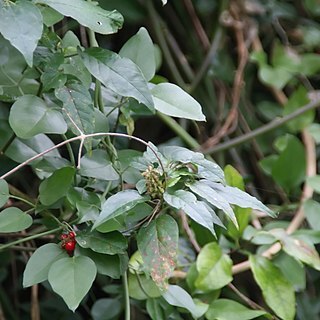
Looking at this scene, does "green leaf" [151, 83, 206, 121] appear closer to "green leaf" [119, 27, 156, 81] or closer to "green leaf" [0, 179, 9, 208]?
"green leaf" [119, 27, 156, 81]

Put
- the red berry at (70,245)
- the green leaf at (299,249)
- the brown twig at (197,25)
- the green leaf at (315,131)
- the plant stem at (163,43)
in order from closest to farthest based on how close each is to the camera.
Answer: the red berry at (70,245)
the green leaf at (299,249)
the green leaf at (315,131)
the plant stem at (163,43)
the brown twig at (197,25)

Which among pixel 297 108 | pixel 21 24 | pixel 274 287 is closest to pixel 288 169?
pixel 297 108

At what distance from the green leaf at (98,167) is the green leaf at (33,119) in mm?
A: 61

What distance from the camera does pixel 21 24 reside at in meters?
0.60

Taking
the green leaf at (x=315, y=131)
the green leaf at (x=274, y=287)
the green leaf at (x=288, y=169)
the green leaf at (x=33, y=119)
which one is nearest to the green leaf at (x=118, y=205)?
the green leaf at (x=33, y=119)

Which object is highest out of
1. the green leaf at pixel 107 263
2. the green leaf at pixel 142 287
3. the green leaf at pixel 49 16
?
the green leaf at pixel 49 16

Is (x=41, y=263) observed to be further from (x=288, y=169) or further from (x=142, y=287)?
(x=288, y=169)

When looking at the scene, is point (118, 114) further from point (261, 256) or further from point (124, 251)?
point (261, 256)

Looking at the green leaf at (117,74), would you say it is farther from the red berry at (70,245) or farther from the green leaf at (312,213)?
the green leaf at (312,213)

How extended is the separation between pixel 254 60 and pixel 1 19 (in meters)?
0.90

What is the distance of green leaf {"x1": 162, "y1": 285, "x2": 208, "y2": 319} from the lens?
80cm

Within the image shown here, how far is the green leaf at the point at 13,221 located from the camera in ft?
2.21

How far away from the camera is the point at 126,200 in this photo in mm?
622

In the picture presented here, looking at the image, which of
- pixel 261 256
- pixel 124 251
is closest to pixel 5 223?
pixel 124 251
